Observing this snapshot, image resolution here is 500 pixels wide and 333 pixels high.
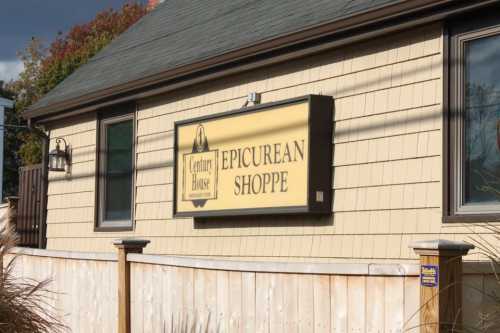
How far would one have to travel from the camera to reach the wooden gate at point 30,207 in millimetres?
14195

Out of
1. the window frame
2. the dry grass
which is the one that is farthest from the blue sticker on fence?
the window frame

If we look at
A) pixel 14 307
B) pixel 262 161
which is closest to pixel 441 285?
pixel 14 307

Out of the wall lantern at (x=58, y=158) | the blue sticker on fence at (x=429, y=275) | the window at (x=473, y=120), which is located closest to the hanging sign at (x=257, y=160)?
the window at (x=473, y=120)

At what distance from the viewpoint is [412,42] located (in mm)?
7621

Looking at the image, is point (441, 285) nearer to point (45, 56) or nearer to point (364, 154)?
point (364, 154)

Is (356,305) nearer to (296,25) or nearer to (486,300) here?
(486,300)

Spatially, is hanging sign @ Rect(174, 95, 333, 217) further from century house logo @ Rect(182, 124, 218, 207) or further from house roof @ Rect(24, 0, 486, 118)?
house roof @ Rect(24, 0, 486, 118)

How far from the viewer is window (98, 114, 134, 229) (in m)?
11.8

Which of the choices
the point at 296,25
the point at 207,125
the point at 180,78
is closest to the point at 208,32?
the point at 180,78

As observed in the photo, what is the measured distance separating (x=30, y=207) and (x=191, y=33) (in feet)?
15.0

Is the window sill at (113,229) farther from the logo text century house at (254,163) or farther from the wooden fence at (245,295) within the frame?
the wooden fence at (245,295)

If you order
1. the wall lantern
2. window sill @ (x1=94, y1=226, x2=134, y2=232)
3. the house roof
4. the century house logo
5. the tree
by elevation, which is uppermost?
the tree

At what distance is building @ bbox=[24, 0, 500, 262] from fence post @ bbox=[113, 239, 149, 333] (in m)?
1.79

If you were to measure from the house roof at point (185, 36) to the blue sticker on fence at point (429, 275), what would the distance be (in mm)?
3265
